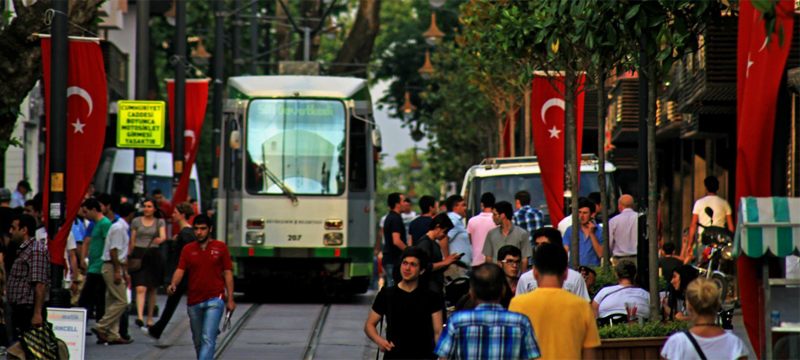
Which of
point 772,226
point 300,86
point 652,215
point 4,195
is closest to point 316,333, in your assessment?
point 4,195

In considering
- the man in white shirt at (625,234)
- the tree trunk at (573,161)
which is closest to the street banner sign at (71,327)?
the tree trunk at (573,161)

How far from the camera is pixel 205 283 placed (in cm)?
1548

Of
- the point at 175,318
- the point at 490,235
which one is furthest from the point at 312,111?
the point at 490,235

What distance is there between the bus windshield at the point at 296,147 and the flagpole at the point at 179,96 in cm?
469

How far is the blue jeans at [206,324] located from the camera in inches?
606

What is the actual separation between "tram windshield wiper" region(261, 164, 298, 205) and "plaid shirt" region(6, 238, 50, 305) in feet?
38.3

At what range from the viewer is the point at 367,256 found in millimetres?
26125

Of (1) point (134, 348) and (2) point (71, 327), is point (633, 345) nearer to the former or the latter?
(2) point (71, 327)

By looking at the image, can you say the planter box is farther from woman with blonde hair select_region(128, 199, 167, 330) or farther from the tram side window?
the tram side window

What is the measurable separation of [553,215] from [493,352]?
529 inches

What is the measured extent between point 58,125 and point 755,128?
9054mm

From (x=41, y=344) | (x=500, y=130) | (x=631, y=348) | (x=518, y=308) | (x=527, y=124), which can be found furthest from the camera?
(x=500, y=130)

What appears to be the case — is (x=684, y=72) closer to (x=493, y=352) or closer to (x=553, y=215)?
(x=553, y=215)

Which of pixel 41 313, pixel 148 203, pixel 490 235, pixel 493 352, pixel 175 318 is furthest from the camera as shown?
pixel 175 318
